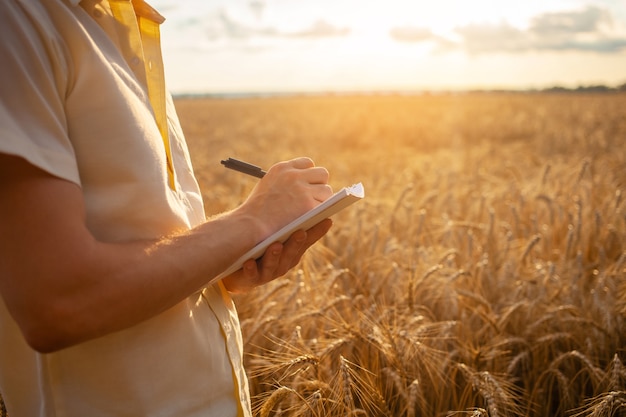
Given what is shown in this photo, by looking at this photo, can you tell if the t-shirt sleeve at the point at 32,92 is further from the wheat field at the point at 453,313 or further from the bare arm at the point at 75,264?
the wheat field at the point at 453,313

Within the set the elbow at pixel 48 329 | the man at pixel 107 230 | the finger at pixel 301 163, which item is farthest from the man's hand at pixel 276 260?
the elbow at pixel 48 329

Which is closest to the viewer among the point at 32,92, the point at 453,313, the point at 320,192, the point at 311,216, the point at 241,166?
the point at 32,92

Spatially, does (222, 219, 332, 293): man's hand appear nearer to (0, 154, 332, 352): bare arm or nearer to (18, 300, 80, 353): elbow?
(0, 154, 332, 352): bare arm

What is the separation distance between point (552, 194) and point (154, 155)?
12.5 feet

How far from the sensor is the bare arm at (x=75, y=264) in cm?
65

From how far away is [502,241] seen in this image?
121 inches

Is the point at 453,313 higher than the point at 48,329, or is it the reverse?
the point at 48,329

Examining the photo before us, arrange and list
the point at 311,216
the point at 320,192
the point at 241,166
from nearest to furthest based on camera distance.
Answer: the point at 311,216 → the point at 320,192 → the point at 241,166

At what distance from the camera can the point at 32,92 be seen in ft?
2.14

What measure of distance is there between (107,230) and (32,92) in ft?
0.71

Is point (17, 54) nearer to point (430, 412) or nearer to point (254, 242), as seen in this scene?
point (254, 242)

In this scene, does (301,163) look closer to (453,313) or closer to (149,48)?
(149,48)

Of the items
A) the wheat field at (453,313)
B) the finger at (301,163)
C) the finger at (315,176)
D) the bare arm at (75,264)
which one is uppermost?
the finger at (301,163)

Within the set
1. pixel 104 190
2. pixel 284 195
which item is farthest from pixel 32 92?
pixel 284 195
